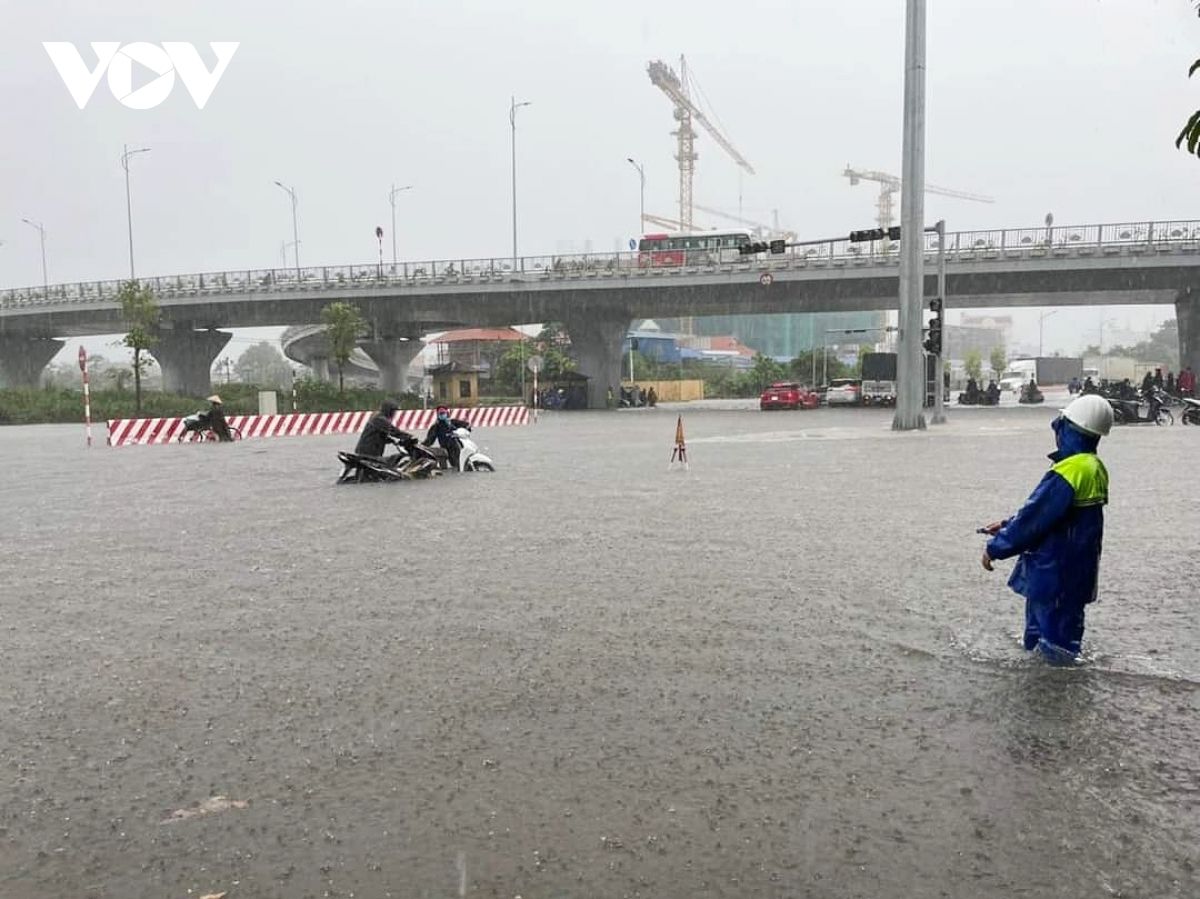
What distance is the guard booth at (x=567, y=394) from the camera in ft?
187

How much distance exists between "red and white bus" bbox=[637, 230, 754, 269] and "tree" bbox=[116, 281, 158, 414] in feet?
77.6

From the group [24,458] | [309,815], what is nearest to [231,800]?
[309,815]

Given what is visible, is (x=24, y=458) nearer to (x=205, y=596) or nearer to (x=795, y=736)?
(x=205, y=596)

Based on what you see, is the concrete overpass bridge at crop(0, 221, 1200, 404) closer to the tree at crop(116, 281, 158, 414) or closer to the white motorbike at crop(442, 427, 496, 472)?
the tree at crop(116, 281, 158, 414)

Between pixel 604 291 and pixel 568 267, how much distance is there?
2.31 meters

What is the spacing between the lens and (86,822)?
3623mm

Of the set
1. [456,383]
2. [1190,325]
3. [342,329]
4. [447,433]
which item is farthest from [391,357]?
[447,433]

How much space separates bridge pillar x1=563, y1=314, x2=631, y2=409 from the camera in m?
56.7

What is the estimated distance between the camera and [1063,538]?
499 cm

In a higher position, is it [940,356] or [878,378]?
[940,356]

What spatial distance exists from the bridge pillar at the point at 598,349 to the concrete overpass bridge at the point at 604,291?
0.27ft

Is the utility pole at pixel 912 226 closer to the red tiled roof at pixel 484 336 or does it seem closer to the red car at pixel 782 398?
the red car at pixel 782 398

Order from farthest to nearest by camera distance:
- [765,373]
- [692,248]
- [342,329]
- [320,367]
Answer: [320,367] < [765,373] < [342,329] < [692,248]

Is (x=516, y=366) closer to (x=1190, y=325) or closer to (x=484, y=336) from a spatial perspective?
(x=484, y=336)
